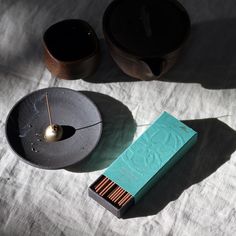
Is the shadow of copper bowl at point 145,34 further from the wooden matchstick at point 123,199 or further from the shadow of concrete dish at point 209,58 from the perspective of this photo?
the wooden matchstick at point 123,199

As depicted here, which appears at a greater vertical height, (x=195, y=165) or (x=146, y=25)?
(x=146, y=25)

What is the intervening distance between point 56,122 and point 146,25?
17 cm

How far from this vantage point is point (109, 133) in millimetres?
882

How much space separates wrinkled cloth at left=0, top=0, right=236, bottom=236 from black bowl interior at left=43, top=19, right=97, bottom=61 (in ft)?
0.12

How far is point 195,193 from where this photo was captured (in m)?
0.84

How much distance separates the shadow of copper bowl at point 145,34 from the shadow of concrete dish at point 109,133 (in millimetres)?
50

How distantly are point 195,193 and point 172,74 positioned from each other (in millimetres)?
179

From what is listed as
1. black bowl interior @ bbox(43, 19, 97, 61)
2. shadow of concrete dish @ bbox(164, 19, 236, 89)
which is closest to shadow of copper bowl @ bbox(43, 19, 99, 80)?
black bowl interior @ bbox(43, 19, 97, 61)

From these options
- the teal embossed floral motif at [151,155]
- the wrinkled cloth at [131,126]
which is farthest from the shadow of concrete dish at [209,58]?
the teal embossed floral motif at [151,155]

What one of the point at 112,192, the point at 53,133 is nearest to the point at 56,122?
the point at 53,133

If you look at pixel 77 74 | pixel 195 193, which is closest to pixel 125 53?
pixel 77 74

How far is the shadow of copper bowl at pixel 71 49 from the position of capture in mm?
880

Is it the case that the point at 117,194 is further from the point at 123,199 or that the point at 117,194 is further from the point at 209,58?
the point at 209,58

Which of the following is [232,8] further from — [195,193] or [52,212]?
[52,212]
